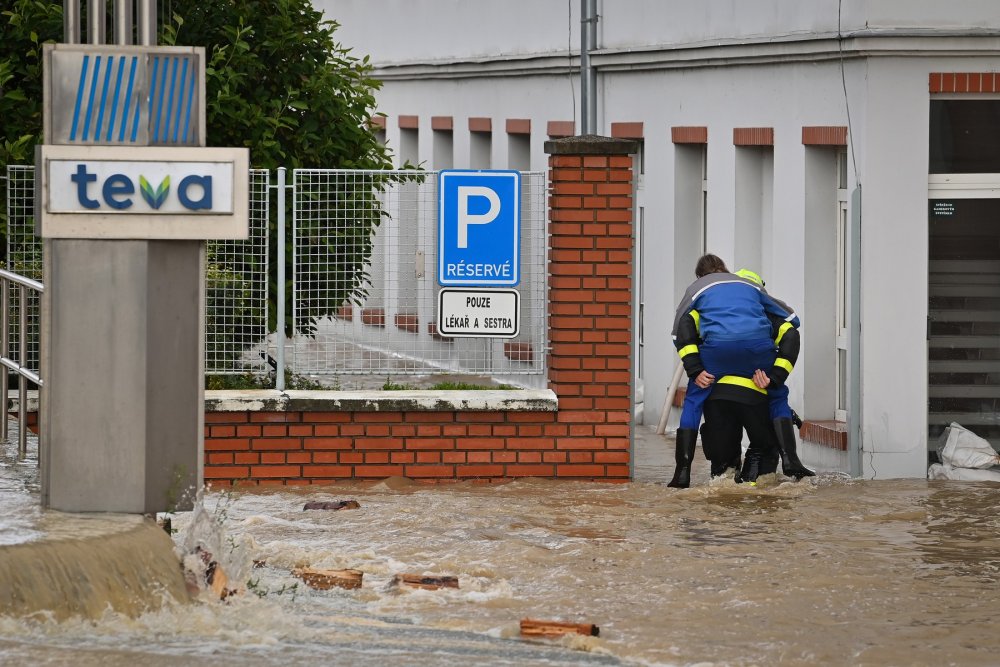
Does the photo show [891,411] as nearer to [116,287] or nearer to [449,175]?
[449,175]

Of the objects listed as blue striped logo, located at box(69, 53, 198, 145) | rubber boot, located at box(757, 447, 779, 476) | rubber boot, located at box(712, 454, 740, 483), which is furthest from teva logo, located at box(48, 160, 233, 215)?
rubber boot, located at box(757, 447, 779, 476)

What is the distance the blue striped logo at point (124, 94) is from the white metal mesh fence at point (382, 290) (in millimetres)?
3377

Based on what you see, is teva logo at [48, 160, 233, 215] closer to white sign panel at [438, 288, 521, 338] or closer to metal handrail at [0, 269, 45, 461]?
metal handrail at [0, 269, 45, 461]

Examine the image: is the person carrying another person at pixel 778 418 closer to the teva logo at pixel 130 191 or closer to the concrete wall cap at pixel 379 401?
the concrete wall cap at pixel 379 401

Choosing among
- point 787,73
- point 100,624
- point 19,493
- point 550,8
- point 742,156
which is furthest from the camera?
point 550,8

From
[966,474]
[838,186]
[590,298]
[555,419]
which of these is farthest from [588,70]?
[555,419]

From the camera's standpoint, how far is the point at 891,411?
13586mm

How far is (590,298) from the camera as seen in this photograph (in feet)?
40.8

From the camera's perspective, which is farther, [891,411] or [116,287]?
[891,411]

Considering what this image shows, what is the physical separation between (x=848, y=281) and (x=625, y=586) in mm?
5503

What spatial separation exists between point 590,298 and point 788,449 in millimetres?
1614

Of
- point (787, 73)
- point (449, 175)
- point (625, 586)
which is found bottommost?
point (625, 586)

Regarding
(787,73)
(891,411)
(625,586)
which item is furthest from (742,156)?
(625,586)

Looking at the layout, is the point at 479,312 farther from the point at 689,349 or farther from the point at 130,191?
the point at 130,191
